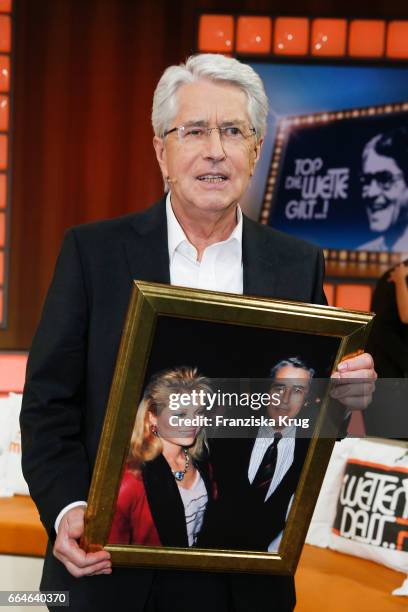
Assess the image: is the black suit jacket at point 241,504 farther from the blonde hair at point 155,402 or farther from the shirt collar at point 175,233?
the shirt collar at point 175,233

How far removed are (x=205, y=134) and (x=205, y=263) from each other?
21 cm

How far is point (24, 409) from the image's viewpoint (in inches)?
53.8

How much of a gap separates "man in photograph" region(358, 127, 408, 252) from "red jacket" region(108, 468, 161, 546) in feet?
12.4

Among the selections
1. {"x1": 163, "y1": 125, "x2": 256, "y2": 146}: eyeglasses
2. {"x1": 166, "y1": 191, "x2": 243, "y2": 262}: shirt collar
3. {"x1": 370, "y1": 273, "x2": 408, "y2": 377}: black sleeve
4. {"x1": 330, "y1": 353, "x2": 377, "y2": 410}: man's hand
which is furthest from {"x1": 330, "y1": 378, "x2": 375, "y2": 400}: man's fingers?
{"x1": 370, "y1": 273, "x2": 408, "y2": 377}: black sleeve

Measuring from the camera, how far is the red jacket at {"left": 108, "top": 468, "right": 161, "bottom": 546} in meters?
1.29

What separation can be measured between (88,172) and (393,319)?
2.15 metres

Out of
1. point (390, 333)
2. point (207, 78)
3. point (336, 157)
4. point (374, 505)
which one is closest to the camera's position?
point (207, 78)

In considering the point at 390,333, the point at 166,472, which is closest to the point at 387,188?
the point at 390,333

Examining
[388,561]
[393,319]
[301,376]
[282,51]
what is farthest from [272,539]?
[282,51]

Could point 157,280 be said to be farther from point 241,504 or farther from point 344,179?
point 344,179

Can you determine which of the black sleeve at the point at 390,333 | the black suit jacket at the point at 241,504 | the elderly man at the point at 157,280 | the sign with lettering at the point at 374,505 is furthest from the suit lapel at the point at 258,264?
the black sleeve at the point at 390,333

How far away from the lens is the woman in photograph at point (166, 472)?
4.20ft

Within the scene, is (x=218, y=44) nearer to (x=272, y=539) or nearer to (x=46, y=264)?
(x=46, y=264)

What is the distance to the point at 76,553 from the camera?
1268mm
